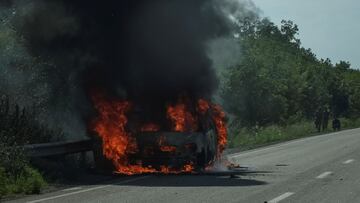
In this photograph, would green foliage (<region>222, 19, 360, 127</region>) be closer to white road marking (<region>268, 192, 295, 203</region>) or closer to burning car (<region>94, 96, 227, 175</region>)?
burning car (<region>94, 96, 227, 175</region>)

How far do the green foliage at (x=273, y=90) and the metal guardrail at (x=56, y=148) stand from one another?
34.8 feet

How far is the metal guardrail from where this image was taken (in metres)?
13.2

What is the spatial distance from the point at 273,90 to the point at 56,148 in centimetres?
3630

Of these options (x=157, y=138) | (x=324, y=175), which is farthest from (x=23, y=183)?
(x=324, y=175)

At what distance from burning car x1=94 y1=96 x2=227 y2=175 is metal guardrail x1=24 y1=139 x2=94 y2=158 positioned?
0.45m

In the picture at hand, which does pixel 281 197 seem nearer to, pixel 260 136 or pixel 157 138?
pixel 157 138

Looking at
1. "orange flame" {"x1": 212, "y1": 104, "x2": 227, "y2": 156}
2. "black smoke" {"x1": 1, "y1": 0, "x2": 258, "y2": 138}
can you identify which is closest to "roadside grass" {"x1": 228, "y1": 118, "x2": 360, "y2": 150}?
"orange flame" {"x1": 212, "y1": 104, "x2": 227, "y2": 156}

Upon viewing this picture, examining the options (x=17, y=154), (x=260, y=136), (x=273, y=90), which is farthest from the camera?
(x=273, y=90)

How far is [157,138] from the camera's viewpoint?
14.9 metres

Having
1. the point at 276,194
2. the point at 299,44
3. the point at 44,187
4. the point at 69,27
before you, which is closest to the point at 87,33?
the point at 69,27

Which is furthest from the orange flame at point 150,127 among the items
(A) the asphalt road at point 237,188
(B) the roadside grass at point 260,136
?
(B) the roadside grass at point 260,136

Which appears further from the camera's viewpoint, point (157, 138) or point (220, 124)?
point (220, 124)

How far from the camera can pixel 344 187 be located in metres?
12.0

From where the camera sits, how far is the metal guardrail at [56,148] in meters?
13.2
